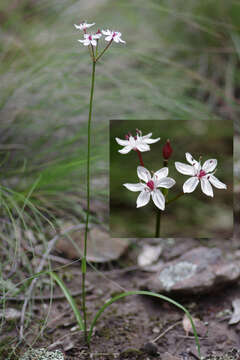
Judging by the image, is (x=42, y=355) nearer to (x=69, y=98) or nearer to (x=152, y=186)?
→ (x=152, y=186)

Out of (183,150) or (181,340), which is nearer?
(181,340)

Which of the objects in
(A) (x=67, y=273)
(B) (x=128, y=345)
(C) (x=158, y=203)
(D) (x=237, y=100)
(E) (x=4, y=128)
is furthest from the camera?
(D) (x=237, y=100)

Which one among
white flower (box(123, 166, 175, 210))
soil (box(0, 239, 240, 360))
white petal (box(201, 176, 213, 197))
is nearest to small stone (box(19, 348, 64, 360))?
soil (box(0, 239, 240, 360))

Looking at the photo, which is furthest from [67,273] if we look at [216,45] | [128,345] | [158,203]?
[216,45]

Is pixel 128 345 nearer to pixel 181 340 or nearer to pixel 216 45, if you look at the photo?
pixel 181 340

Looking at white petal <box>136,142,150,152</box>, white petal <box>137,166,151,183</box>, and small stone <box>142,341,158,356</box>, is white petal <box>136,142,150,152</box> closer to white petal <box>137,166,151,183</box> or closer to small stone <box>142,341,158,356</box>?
white petal <box>137,166,151,183</box>

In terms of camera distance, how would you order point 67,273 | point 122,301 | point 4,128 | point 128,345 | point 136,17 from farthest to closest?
1. point 136,17
2. point 4,128
3. point 67,273
4. point 122,301
5. point 128,345

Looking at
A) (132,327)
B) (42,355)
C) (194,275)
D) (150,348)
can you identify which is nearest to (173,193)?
(194,275)
